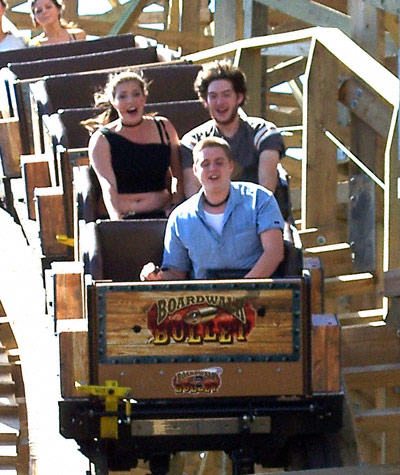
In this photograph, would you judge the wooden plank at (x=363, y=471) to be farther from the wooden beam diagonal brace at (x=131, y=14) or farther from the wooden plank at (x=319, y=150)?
the wooden beam diagonal brace at (x=131, y=14)

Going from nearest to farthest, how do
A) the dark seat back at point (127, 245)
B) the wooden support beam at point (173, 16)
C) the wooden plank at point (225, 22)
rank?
the dark seat back at point (127, 245)
the wooden plank at point (225, 22)
the wooden support beam at point (173, 16)

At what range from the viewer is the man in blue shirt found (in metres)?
5.20

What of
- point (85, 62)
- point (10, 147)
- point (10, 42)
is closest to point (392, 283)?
point (10, 147)

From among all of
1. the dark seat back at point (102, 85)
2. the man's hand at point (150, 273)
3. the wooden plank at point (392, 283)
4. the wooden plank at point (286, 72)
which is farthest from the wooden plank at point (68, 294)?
the wooden plank at point (286, 72)

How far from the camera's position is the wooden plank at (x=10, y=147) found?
24.1 feet

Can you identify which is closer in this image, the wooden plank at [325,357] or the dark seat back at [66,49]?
the wooden plank at [325,357]

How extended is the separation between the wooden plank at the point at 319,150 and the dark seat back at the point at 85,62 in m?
1.37

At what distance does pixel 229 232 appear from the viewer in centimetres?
522

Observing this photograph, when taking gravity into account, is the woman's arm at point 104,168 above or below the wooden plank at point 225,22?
below

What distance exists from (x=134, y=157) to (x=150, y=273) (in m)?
0.94

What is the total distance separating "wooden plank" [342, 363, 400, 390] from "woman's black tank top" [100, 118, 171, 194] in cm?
107

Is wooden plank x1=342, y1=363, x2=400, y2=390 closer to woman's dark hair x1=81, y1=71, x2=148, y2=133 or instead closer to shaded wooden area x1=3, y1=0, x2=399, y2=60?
woman's dark hair x1=81, y1=71, x2=148, y2=133

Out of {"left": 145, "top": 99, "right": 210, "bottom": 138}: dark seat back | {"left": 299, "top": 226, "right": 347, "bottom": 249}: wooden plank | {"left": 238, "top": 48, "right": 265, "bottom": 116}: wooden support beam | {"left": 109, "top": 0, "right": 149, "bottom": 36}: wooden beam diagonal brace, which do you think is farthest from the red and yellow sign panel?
{"left": 109, "top": 0, "right": 149, "bottom": 36}: wooden beam diagonal brace

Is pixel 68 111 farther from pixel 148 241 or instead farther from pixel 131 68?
pixel 148 241
